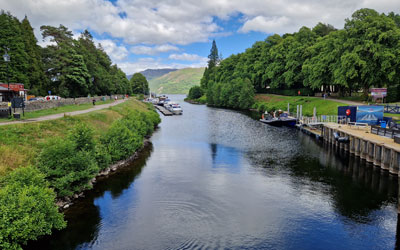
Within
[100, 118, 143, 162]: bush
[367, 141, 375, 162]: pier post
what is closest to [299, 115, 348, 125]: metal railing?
[367, 141, 375, 162]: pier post

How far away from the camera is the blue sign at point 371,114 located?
136ft

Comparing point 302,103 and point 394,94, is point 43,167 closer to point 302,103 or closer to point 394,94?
point 394,94

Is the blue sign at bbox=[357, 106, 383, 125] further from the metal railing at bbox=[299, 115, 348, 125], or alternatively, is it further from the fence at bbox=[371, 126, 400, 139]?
the fence at bbox=[371, 126, 400, 139]

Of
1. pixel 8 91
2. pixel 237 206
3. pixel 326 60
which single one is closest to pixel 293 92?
pixel 326 60

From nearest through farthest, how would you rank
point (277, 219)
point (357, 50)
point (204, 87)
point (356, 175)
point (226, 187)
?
point (277, 219), point (226, 187), point (356, 175), point (357, 50), point (204, 87)

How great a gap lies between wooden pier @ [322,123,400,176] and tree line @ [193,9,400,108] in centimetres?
→ 2183

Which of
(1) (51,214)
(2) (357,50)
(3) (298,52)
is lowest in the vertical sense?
(1) (51,214)

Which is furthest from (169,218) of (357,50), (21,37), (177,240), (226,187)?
(21,37)

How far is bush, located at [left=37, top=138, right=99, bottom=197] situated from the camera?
67.1 feet

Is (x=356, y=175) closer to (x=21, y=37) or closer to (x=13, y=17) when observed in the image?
(x=21, y=37)

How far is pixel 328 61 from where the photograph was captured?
68.8m

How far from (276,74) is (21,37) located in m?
81.5

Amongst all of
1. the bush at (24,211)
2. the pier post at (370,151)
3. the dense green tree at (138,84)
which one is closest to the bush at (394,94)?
the pier post at (370,151)

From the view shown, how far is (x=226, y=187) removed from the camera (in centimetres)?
2534
